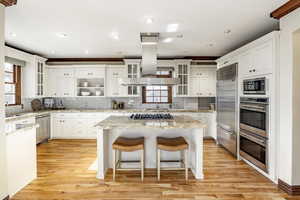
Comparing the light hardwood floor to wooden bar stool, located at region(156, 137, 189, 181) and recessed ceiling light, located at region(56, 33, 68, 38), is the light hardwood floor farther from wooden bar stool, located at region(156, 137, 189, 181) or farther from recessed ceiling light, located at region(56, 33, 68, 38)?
recessed ceiling light, located at region(56, 33, 68, 38)

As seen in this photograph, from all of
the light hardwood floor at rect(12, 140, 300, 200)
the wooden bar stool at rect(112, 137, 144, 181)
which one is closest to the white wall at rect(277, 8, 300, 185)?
the light hardwood floor at rect(12, 140, 300, 200)

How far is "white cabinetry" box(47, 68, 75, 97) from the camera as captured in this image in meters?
6.12

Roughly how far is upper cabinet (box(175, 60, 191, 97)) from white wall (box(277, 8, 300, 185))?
3.30m

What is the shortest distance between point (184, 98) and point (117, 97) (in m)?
2.20

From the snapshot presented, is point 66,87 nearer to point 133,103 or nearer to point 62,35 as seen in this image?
point 133,103

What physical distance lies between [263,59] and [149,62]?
A: 196 cm

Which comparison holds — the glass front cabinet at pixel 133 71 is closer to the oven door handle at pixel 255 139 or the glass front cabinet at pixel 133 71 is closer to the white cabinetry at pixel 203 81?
the white cabinetry at pixel 203 81

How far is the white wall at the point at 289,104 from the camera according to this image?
100 inches

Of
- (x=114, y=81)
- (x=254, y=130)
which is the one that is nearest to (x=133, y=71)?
(x=114, y=81)

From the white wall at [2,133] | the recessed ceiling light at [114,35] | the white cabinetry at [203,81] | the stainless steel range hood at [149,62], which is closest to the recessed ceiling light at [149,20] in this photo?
the stainless steel range hood at [149,62]

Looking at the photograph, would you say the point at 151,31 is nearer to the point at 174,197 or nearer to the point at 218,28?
the point at 218,28

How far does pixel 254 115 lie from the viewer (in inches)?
131

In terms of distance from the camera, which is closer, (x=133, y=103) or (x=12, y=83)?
(x=12, y=83)

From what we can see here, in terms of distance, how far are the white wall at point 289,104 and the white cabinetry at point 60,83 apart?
5.47 metres
